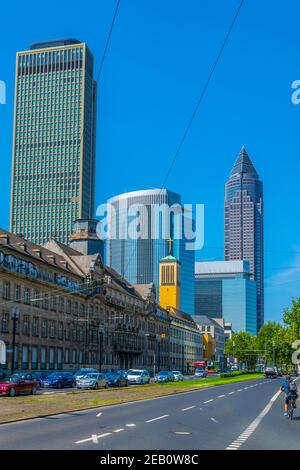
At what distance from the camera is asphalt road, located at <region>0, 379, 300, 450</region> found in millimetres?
16672

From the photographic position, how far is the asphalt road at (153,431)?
16.7 metres

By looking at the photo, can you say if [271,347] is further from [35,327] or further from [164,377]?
[35,327]

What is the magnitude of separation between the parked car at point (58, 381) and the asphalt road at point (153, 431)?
1267 inches

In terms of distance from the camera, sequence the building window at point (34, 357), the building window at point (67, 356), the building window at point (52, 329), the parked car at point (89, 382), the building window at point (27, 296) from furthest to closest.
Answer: the building window at point (67, 356), the building window at point (52, 329), the building window at point (34, 357), the building window at point (27, 296), the parked car at point (89, 382)

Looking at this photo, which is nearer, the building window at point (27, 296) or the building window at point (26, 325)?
the building window at point (26, 325)

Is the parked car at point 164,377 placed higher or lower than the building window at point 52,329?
lower

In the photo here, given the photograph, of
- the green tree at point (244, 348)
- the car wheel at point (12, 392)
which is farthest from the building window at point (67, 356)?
the green tree at point (244, 348)

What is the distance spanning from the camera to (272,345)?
176 meters

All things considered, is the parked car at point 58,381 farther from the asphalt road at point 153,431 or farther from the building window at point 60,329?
the asphalt road at point 153,431

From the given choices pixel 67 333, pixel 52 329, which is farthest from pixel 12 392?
pixel 67 333

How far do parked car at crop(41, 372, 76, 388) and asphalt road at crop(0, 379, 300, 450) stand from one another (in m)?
32.2

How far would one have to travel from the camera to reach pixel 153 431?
20203 millimetres

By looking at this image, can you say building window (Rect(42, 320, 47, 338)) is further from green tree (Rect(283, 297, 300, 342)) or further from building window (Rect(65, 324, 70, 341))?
green tree (Rect(283, 297, 300, 342))
